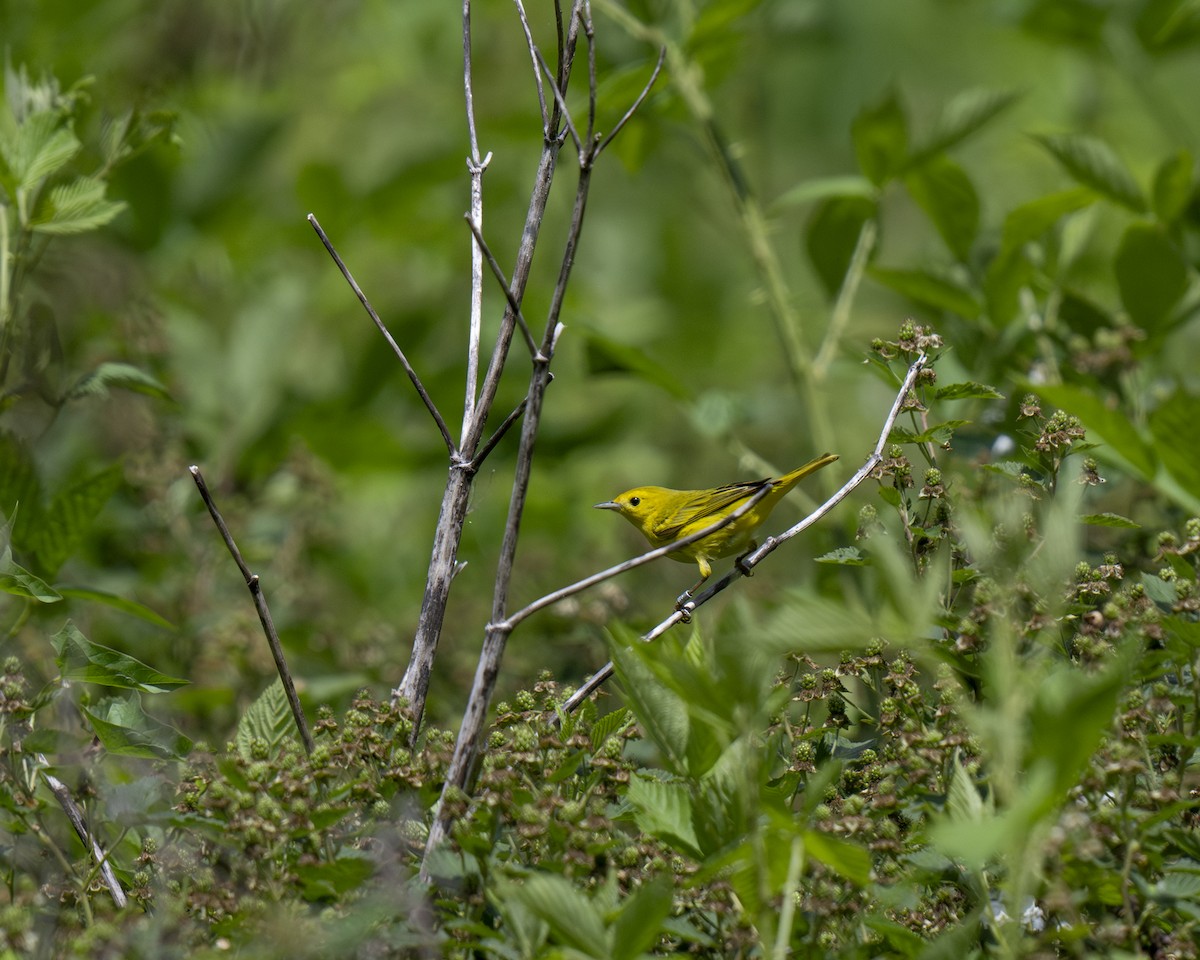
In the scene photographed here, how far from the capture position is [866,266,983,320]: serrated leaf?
240cm

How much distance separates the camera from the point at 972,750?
1.23m

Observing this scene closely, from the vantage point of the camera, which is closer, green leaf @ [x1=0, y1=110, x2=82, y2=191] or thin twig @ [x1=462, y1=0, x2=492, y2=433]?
thin twig @ [x1=462, y1=0, x2=492, y2=433]

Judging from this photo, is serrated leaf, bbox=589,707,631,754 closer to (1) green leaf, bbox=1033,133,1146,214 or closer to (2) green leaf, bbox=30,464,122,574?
(2) green leaf, bbox=30,464,122,574

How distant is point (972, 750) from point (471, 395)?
78cm

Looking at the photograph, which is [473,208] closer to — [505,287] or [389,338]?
[389,338]

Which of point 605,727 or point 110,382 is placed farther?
point 110,382

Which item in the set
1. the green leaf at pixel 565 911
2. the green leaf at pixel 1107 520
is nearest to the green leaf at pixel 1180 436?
the green leaf at pixel 1107 520

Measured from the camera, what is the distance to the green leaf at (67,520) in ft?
6.08

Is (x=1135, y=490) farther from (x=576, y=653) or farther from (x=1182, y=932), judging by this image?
(x=1182, y=932)

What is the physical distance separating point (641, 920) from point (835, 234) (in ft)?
6.71

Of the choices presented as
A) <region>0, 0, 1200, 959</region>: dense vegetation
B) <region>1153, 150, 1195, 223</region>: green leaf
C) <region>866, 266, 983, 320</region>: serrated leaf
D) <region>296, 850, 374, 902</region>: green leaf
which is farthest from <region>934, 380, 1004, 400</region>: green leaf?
<region>1153, 150, 1195, 223</region>: green leaf

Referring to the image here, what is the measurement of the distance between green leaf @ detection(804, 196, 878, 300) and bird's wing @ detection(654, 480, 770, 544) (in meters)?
0.56

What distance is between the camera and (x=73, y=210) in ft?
5.99

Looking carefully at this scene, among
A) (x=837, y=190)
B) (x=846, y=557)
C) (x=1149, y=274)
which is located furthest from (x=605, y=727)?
(x=837, y=190)
